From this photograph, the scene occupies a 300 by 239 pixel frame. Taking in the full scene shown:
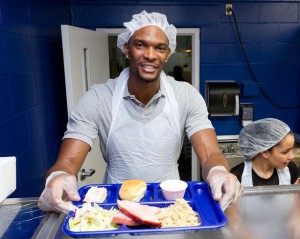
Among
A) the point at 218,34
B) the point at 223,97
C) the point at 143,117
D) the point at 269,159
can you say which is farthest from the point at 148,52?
the point at 218,34

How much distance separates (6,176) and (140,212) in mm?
408

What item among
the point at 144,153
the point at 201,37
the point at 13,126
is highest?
the point at 201,37

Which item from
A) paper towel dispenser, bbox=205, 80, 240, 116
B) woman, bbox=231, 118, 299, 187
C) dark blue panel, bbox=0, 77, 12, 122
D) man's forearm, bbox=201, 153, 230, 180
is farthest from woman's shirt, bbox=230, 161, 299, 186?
dark blue panel, bbox=0, 77, 12, 122

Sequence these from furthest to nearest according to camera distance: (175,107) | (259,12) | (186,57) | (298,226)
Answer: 1. (186,57)
2. (259,12)
3. (175,107)
4. (298,226)

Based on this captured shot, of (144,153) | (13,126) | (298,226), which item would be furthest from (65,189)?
(13,126)

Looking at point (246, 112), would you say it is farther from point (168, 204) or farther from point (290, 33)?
point (168, 204)

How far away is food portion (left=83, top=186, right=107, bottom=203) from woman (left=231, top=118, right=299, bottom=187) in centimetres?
105

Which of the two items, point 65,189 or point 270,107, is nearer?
point 65,189

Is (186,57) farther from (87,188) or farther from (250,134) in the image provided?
(87,188)

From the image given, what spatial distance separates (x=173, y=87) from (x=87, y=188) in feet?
2.00

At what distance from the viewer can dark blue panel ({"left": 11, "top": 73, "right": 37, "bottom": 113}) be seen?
4.44ft

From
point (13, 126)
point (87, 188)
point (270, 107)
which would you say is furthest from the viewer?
point (270, 107)

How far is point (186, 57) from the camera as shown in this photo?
4969 millimetres

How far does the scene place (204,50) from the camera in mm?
2641
